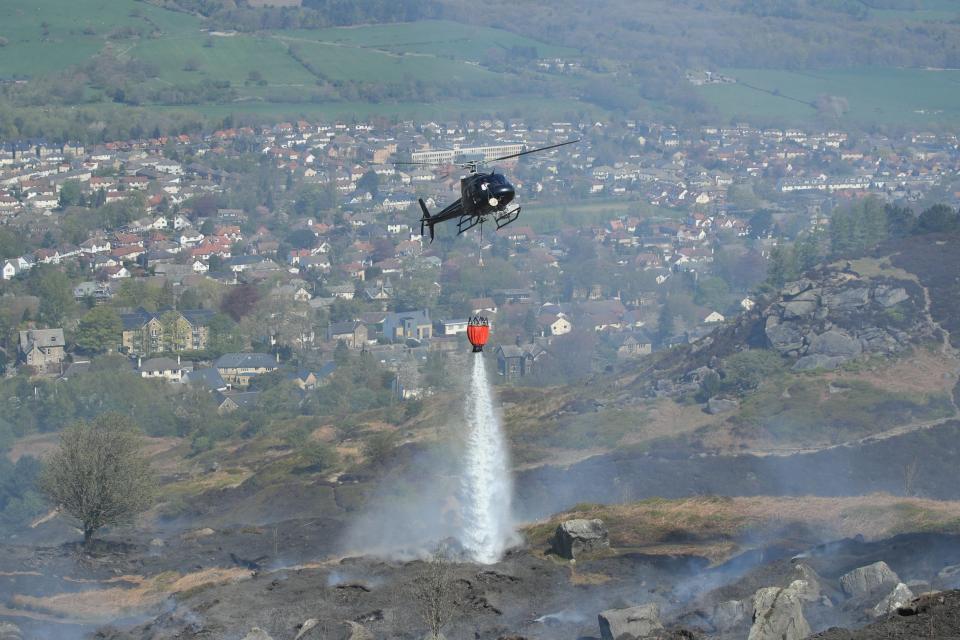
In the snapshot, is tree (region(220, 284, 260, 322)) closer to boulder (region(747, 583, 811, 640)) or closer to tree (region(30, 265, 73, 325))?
tree (region(30, 265, 73, 325))

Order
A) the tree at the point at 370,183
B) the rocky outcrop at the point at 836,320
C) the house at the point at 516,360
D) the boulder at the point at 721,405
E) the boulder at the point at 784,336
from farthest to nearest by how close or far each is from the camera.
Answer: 1. the tree at the point at 370,183
2. the house at the point at 516,360
3. the boulder at the point at 784,336
4. the rocky outcrop at the point at 836,320
5. the boulder at the point at 721,405

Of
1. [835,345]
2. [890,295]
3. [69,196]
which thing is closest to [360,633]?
→ [835,345]

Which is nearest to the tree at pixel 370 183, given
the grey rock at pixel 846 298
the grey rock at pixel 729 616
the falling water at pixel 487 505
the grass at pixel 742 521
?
the grey rock at pixel 846 298

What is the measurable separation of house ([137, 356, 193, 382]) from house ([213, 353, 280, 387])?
2.82 meters

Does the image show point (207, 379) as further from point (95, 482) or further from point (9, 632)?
point (9, 632)

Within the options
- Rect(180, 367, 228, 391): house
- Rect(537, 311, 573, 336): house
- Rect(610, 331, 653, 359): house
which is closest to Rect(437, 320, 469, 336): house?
Rect(537, 311, 573, 336): house

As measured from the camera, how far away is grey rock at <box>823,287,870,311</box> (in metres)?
82.8

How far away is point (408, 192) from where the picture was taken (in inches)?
7244

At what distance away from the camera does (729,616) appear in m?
37.7

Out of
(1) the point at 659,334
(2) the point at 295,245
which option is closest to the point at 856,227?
(1) the point at 659,334

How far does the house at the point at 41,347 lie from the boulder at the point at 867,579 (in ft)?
263

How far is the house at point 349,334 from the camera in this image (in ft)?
387

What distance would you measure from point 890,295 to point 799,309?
17.1 ft

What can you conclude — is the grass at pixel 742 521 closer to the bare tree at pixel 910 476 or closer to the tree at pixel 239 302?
the bare tree at pixel 910 476
